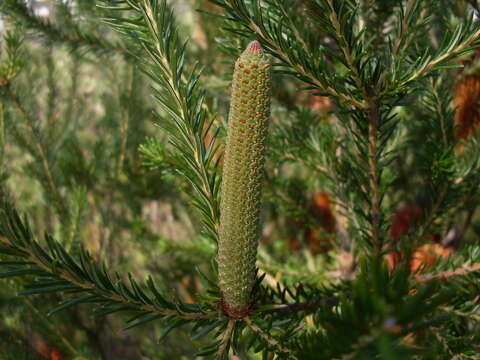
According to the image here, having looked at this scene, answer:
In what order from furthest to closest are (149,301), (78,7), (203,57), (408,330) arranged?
(203,57), (78,7), (149,301), (408,330)

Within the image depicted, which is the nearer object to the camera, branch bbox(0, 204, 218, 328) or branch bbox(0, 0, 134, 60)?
branch bbox(0, 204, 218, 328)

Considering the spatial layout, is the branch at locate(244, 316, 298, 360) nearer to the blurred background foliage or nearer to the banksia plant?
the blurred background foliage

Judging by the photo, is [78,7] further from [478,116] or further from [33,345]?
[478,116]

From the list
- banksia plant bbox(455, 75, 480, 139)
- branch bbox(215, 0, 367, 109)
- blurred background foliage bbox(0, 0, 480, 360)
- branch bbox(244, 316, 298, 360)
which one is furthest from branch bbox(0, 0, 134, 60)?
banksia plant bbox(455, 75, 480, 139)

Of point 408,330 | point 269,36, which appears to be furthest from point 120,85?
point 408,330

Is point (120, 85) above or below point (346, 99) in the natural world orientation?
below

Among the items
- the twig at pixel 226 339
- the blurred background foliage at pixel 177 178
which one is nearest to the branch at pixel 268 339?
the twig at pixel 226 339

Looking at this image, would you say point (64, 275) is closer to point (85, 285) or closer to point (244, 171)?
point (85, 285)

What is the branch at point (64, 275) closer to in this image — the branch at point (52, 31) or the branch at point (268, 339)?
the branch at point (268, 339)
